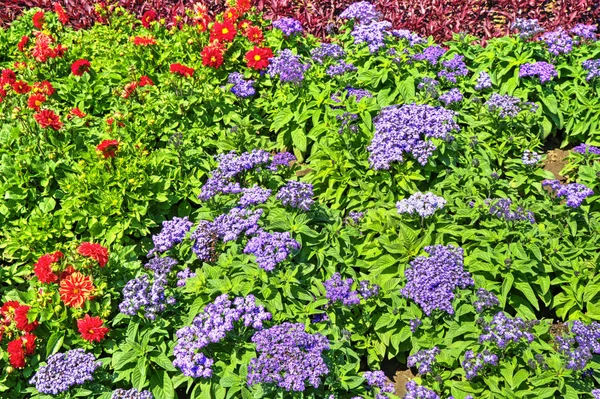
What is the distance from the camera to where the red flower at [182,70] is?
7246 mm

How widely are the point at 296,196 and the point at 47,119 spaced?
272 centimetres

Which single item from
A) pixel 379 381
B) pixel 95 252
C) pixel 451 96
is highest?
pixel 451 96

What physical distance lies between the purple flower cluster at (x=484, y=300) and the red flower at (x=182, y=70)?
4180mm

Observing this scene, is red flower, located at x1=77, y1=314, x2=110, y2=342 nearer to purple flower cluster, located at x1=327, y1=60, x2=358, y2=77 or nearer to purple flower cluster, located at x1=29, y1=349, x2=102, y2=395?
purple flower cluster, located at x1=29, y1=349, x2=102, y2=395

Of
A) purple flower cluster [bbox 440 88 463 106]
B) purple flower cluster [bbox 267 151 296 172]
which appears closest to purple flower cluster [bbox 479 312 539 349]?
purple flower cluster [bbox 267 151 296 172]

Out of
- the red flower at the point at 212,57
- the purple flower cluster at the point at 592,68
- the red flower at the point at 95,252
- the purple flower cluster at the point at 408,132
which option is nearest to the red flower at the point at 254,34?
the red flower at the point at 212,57

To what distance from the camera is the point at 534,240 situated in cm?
559

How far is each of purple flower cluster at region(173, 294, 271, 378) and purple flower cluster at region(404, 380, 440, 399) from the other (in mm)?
1194

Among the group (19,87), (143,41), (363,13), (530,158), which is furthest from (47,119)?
(530,158)

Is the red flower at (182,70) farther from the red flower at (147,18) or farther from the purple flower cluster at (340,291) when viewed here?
the purple flower cluster at (340,291)

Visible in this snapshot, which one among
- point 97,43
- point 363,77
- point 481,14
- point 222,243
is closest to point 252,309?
point 222,243

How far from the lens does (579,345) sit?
4762mm

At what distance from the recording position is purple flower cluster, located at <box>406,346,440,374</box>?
494 cm

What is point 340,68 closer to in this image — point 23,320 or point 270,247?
point 270,247
